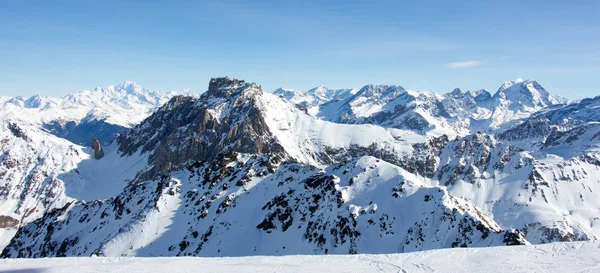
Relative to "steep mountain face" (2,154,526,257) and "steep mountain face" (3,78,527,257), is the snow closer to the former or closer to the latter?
"steep mountain face" (2,154,526,257)

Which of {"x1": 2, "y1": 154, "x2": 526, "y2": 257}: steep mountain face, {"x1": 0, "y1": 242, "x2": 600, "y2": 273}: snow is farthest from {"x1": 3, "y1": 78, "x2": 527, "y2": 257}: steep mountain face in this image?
{"x1": 0, "y1": 242, "x2": 600, "y2": 273}: snow

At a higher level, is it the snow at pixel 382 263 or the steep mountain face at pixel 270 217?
the snow at pixel 382 263

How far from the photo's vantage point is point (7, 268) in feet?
97.6

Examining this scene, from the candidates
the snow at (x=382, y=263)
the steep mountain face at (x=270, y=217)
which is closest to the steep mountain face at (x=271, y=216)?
the steep mountain face at (x=270, y=217)

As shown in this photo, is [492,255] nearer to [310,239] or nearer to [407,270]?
[407,270]

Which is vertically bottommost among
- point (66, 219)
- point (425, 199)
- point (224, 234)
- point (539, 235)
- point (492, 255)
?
point (539, 235)

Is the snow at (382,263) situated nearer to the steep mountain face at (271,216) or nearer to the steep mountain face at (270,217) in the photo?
the steep mountain face at (270,217)

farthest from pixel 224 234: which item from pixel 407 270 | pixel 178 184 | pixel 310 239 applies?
pixel 407 270

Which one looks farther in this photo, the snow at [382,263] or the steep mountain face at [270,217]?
the steep mountain face at [270,217]

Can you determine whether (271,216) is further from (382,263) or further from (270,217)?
(382,263)

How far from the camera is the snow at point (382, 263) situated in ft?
90.1

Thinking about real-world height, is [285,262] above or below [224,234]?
above

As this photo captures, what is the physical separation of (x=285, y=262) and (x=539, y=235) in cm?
19546

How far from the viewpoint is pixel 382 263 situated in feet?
95.0
